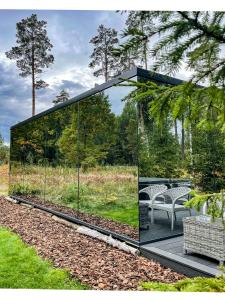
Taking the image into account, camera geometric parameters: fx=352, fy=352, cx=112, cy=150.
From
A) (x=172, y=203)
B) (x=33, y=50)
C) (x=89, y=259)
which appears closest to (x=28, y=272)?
(x=89, y=259)

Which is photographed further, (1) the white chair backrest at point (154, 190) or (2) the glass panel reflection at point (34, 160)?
(2) the glass panel reflection at point (34, 160)

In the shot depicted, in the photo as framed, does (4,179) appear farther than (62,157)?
Yes

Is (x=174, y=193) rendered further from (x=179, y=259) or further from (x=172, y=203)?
(x=179, y=259)

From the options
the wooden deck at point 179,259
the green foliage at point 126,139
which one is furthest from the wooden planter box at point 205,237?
the green foliage at point 126,139

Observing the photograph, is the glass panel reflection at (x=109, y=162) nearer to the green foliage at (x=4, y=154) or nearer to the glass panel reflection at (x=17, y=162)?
the glass panel reflection at (x=17, y=162)

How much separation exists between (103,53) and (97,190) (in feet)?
31.8

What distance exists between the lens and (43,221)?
6930 millimetres

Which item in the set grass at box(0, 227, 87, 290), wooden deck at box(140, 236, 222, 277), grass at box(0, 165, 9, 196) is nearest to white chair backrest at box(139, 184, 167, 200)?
wooden deck at box(140, 236, 222, 277)

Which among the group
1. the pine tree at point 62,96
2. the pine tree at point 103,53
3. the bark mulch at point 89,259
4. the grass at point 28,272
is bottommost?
the grass at point 28,272

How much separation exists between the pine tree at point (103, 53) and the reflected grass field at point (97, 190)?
7.10 m

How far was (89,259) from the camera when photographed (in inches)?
175

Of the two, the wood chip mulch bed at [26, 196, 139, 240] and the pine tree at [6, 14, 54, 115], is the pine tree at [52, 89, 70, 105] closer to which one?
the pine tree at [6, 14, 54, 115]

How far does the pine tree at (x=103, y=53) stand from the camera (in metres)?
14.0

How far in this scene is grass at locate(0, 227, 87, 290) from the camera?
3.89m
